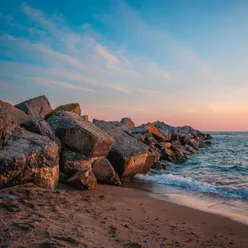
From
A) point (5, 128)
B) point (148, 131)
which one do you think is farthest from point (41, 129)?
point (148, 131)

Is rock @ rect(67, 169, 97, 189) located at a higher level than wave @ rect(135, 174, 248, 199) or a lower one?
higher

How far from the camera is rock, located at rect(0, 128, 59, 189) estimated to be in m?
6.68

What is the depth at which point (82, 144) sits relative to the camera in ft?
31.9

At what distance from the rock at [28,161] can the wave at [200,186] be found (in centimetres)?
570

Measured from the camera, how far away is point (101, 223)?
210 inches

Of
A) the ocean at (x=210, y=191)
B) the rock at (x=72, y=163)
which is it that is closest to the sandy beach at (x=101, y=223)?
the ocean at (x=210, y=191)

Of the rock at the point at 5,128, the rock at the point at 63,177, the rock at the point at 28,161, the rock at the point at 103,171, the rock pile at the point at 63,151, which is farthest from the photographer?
the rock at the point at 103,171

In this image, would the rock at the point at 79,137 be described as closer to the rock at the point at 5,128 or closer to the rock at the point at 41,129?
the rock at the point at 41,129

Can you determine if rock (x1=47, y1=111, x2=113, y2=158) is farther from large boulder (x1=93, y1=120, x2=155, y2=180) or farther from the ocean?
the ocean

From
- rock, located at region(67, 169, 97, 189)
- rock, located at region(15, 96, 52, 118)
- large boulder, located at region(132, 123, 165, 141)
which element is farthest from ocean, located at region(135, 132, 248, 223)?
large boulder, located at region(132, 123, 165, 141)

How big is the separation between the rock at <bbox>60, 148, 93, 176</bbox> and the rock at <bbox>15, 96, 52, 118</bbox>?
20.9 feet

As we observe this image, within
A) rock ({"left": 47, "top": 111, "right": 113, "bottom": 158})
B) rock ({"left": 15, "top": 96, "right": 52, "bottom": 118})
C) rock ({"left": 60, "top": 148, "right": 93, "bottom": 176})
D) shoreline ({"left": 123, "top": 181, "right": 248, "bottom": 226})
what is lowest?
shoreline ({"left": 123, "top": 181, "right": 248, "bottom": 226})

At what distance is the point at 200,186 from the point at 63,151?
226 inches

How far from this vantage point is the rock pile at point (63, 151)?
23.1 feet
